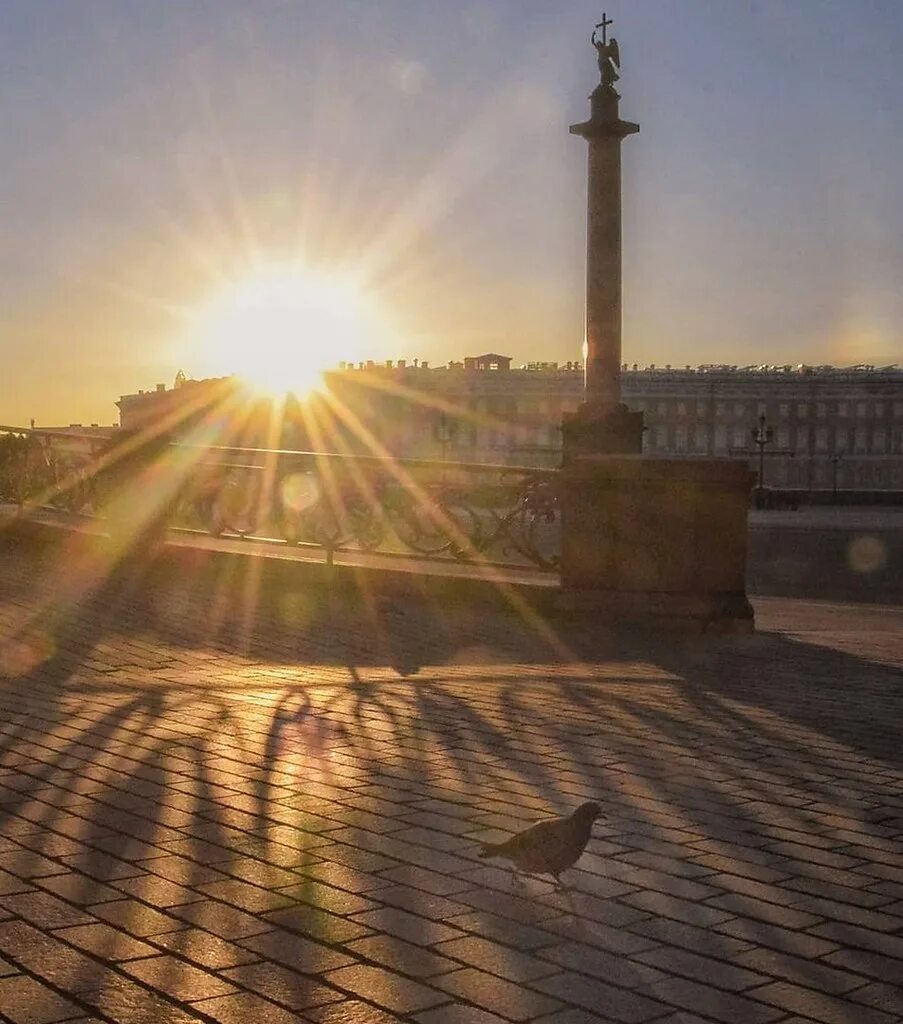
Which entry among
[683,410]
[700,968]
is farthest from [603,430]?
[683,410]

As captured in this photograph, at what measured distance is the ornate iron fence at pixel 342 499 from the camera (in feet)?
43.8

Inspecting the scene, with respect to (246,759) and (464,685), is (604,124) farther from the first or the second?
(246,759)

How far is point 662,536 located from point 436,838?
21.7 feet

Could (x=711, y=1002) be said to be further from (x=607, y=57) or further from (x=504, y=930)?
(x=607, y=57)

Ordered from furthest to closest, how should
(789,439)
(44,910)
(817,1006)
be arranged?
(789,439) → (44,910) → (817,1006)

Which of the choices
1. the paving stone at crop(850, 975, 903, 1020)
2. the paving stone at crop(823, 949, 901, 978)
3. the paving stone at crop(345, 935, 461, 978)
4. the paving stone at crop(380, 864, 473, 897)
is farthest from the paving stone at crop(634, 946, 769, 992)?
the paving stone at crop(380, 864, 473, 897)

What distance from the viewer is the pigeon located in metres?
4.40

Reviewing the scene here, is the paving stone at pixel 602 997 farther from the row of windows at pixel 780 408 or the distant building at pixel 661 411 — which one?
the row of windows at pixel 780 408

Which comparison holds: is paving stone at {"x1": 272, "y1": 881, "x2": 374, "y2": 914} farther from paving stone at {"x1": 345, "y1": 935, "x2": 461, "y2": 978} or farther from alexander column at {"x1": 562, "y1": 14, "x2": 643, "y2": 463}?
alexander column at {"x1": 562, "y1": 14, "x2": 643, "y2": 463}

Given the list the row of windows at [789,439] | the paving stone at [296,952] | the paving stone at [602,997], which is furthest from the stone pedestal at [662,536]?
the row of windows at [789,439]

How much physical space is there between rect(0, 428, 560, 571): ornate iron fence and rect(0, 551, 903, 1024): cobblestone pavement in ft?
11.8

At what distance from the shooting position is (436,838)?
512 centimetres

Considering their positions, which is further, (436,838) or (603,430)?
(603,430)

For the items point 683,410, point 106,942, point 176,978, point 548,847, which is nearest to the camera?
point 176,978
